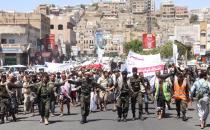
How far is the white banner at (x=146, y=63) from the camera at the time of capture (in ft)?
96.1

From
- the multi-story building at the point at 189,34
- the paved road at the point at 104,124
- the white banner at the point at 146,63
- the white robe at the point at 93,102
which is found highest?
the multi-story building at the point at 189,34

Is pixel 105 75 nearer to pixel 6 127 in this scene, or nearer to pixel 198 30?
pixel 6 127

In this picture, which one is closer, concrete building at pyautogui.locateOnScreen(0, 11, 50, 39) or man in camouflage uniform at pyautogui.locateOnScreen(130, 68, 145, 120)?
man in camouflage uniform at pyautogui.locateOnScreen(130, 68, 145, 120)

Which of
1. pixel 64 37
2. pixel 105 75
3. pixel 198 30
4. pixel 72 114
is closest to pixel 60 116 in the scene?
pixel 72 114

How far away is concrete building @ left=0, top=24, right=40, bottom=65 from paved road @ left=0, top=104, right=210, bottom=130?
229 feet

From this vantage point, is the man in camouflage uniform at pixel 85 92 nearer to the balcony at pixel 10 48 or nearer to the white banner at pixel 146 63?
the white banner at pixel 146 63

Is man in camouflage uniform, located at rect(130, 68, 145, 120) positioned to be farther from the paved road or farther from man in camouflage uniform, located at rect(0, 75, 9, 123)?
man in camouflage uniform, located at rect(0, 75, 9, 123)

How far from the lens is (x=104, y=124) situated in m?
21.0

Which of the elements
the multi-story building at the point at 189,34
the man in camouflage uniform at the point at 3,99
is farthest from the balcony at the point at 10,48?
the man in camouflage uniform at the point at 3,99

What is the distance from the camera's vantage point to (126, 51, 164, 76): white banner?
29.3m

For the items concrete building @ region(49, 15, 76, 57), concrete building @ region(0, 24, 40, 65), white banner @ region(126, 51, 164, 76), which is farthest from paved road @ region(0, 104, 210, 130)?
concrete building @ region(49, 15, 76, 57)

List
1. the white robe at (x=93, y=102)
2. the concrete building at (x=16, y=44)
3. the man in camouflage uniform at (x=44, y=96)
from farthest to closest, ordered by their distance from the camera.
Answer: the concrete building at (x=16, y=44) → the white robe at (x=93, y=102) → the man in camouflage uniform at (x=44, y=96)

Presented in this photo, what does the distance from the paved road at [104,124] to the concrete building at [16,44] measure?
229ft

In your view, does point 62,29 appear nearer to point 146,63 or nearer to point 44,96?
point 146,63
